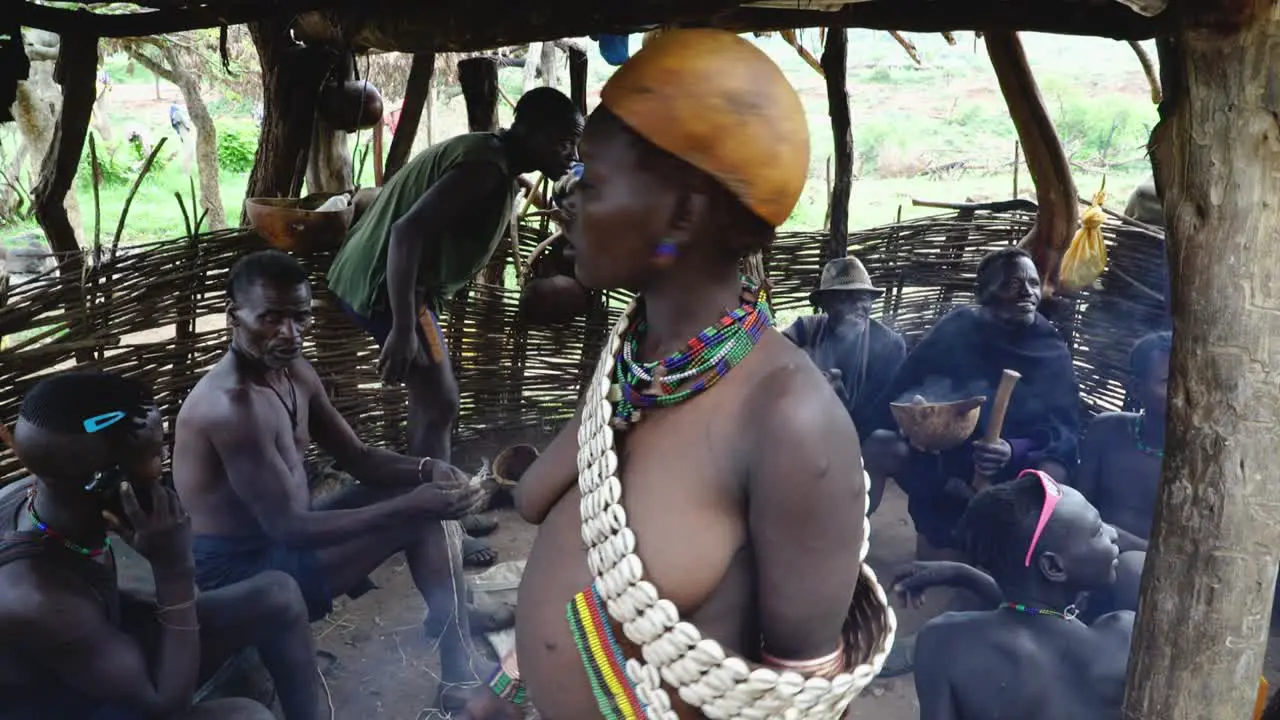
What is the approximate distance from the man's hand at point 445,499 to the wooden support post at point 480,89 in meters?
2.70

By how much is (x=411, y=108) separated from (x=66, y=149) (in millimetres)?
2134

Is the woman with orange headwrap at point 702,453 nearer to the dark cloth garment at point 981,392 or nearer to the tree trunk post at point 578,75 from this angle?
the dark cloth garment at point 981,392

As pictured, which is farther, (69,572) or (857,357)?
(857,357)

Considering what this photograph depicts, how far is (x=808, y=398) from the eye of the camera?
1.55 m

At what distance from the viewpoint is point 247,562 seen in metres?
3.36

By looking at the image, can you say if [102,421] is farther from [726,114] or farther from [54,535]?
[726,114]

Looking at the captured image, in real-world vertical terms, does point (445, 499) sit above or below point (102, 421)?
below

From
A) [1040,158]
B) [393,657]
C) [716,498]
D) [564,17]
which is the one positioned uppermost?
[564,17]

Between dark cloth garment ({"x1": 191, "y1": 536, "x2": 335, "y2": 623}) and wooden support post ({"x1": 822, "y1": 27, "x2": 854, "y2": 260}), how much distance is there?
336cm

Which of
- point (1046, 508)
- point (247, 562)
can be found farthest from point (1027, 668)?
point (247, 562)

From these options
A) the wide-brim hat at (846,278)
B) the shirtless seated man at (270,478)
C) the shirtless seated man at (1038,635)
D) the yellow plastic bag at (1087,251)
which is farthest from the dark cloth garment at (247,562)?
the yellow plastic bag at (1087,251)

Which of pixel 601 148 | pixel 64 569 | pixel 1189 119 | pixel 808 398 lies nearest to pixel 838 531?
pixel 808 398

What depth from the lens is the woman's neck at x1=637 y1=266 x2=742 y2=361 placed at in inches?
65.9

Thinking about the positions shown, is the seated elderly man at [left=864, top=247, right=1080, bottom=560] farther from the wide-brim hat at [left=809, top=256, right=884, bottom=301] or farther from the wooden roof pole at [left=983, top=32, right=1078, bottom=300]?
the wooden roof pole at [left=983, top=32, right=1078, bottom=300]
